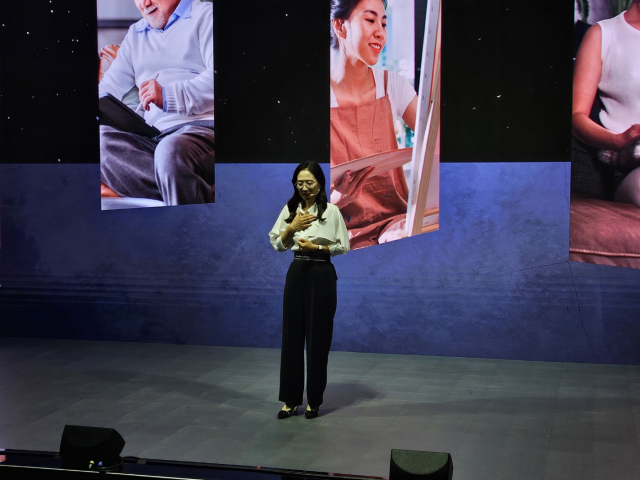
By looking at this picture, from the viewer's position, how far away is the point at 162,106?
668 centimetres

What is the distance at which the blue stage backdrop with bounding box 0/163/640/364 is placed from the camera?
6191 mm

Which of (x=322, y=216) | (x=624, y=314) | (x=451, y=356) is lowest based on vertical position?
(x=451, y=356)

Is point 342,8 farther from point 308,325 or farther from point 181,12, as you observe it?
point 308,325

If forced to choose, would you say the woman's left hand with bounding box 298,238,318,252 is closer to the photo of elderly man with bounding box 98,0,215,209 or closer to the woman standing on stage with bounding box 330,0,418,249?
the woman standing on stage with bounding box 330,0,418,249

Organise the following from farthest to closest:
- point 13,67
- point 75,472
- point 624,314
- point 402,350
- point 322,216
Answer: point 13,67, point 402,350, point 624,314, point 322,216, point 75,472

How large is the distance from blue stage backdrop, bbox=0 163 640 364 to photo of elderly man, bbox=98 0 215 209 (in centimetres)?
23

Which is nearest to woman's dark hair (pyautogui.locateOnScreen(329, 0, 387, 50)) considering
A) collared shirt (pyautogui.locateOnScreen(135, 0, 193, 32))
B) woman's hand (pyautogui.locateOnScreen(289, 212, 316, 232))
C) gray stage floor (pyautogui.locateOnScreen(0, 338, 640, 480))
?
collared shirt (pyautogui.locateOnScreen(135, 0, 193, 32))

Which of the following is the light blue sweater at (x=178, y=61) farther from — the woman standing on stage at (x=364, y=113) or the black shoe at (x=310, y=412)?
the black shoe at (x=310, y=412)

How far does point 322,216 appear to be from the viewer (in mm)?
4762

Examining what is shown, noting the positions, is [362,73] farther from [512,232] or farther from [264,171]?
[512,232]

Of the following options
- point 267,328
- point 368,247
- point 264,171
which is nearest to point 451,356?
point 368,247

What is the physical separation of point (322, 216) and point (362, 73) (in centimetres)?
207

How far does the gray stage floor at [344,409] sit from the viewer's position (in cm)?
401

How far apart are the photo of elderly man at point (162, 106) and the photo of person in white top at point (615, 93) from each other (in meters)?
2.99
